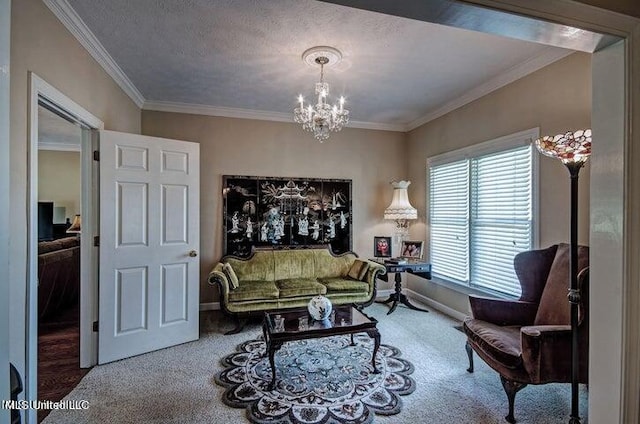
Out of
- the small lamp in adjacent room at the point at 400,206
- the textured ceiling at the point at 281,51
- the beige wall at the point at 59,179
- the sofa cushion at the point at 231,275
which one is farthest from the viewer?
the beige wall at the point at 59,179

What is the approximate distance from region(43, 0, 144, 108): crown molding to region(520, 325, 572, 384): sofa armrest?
12.4 feet

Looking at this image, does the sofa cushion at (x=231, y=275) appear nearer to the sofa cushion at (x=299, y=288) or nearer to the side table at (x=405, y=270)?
the sofa cushion at (x=299, y=288)

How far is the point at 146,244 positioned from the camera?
125 inches

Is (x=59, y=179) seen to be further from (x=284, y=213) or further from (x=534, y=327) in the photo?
(x=534, y=327)

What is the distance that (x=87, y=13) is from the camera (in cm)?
234

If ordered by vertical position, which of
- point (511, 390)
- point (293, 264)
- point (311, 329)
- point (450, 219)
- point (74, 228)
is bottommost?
point (511, 390)

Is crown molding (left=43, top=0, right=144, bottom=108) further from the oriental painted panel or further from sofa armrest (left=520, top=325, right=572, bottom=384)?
sofa armrest (left=520, top=325, right=572, bottom=384)

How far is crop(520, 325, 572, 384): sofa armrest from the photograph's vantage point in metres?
2.05

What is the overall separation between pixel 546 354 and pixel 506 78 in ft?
8.86

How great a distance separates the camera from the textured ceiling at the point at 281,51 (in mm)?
2328

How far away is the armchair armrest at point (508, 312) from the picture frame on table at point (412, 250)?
1.87 meters

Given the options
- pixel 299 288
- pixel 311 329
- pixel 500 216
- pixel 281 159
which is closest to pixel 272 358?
pixel 311 329

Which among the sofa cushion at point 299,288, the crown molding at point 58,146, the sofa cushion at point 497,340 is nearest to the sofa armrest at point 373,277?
the sofa cushion at point 299,288

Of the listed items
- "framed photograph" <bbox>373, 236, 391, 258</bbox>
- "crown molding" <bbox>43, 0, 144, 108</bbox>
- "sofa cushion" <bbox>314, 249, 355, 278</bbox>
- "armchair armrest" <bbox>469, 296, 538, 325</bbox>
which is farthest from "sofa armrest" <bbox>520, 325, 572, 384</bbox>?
"crown molding" <bbox>43, 0, 144, 108</bbox>
